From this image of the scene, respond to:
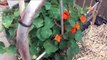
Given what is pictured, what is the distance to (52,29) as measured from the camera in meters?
1.20

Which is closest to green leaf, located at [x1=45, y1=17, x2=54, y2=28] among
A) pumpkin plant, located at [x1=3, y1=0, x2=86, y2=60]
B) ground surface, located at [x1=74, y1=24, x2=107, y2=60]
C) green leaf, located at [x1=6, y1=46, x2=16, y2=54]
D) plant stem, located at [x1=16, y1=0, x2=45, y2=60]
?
pumpkin plant, located at [x1=3, y1=0, x2=86, y2=60]

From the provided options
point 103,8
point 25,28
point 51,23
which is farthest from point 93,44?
point 25,28

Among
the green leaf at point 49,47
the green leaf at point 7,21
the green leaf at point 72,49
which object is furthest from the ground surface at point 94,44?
the green leaf at point 7,21

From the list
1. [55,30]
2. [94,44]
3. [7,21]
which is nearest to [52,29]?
[55,30]

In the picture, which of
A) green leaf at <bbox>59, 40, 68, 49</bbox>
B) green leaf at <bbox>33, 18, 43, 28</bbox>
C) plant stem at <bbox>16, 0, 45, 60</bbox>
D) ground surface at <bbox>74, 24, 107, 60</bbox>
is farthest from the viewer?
ground surface at <bbox>74, 24, 107, 60</bbox>

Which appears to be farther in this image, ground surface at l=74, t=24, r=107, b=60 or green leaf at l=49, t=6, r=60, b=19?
ground surface at l=74, t=24, r=107, b=60

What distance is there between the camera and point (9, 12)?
125cm

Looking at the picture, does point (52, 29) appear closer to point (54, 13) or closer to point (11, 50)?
point (54, 13)

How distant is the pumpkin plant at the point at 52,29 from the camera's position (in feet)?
3.79

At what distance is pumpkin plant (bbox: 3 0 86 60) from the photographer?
45.5 inches

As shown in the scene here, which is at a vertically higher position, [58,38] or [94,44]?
[58,38]

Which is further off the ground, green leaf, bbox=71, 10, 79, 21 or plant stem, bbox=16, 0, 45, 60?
plant stem, bbox=16, 0, 45, 60

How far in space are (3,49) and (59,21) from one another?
0.36 metres

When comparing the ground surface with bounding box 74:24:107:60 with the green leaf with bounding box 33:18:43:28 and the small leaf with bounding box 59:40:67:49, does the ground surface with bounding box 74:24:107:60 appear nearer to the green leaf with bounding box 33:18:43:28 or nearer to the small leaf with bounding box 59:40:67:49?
the small leaf with bounding box 59:40:67:49
